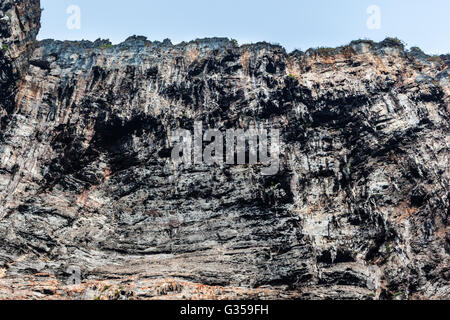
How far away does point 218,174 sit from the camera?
2567 centimetres

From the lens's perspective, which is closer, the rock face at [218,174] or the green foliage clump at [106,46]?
the rock face at [218,174]

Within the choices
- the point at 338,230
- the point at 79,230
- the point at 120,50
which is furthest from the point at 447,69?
the point at 79,230

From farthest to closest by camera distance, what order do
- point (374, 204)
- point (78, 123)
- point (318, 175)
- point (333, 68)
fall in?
1. point (333, 68)
2. point (78, 123)
3. point (318, 175)
4. point (374, 204)

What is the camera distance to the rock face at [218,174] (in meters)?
20.9

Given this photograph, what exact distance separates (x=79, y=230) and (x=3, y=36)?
1438cm

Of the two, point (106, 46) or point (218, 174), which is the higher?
point (106, 46)

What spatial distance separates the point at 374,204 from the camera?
75.3 ft

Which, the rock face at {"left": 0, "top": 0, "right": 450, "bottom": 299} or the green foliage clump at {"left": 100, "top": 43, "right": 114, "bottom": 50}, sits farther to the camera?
the green foliage clump at {"left": 100, "top": 43, "right": 114, "bottom": 50}

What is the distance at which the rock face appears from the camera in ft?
68.7

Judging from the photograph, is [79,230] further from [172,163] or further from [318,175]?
[318,175]

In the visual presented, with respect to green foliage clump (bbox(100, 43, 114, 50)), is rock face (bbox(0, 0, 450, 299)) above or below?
below

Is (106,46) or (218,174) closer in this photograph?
(218,174)

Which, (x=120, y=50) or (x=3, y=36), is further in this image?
(x=120, y=50)

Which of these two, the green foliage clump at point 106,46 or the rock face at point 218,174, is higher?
the green foliage clump at point 106,46
